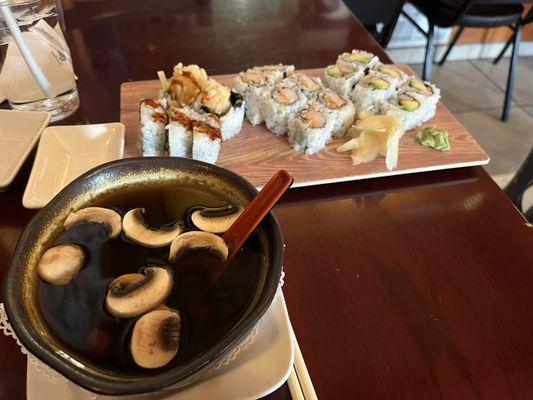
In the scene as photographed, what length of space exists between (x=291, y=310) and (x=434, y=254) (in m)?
0.39

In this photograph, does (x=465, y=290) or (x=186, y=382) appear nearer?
(x=186, y=382)

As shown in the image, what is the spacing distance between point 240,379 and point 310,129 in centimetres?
83

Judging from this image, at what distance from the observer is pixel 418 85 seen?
59.9 inches

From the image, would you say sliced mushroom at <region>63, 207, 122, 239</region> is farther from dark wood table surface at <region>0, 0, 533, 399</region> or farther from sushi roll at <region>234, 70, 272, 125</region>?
sushi roll at <region>234, 70, 272, 125</region>

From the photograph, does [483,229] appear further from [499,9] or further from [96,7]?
[499,9]

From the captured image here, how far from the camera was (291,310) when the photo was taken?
89 cm

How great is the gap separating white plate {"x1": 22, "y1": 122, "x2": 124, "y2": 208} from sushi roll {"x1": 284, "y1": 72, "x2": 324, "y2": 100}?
0.62 m

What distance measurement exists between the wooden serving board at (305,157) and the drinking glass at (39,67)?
187mm

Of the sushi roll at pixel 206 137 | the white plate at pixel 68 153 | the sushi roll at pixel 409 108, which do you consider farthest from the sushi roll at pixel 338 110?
the white plate at pixel 68 153

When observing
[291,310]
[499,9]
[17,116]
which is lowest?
[499,9]

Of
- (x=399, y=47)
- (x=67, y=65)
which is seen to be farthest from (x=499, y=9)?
(x=67, y=65)

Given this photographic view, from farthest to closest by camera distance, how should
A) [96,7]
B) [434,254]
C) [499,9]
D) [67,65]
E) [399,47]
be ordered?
[399,47] → [499,9] → [96,7] → [67,65] → [434,254]

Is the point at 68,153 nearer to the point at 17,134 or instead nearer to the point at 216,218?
the point at 17,134

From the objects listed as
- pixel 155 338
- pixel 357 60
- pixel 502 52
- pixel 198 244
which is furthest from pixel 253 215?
pixel 502 52
